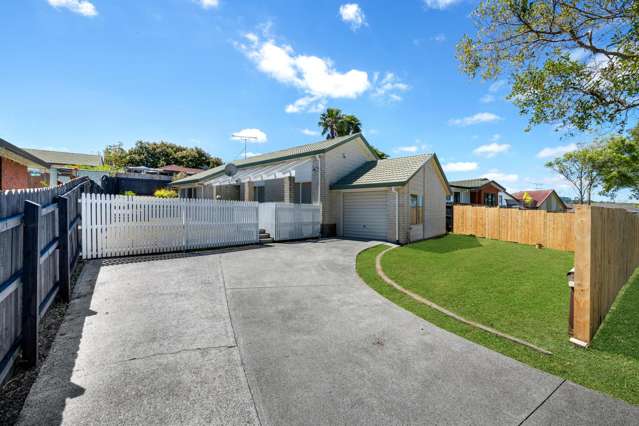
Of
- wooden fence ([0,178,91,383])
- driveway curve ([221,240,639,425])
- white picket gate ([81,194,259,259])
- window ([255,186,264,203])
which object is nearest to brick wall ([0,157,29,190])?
white picket gate ([81,194,259,259])

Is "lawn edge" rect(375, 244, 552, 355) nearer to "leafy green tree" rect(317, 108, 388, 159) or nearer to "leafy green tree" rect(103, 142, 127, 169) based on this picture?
"leafy green tree" rect(317, 108, 388, 159)

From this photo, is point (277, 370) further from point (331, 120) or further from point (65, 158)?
point (65, 158)

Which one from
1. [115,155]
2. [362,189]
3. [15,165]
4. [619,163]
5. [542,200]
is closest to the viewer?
[15,165]

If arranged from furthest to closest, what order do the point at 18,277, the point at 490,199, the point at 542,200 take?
the point at 542,200 → the point at 490,199 → the point at 18,277

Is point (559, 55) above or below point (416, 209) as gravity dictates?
above

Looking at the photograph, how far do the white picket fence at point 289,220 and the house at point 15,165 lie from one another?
30.7 ft

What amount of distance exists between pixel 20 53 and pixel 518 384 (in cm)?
1683

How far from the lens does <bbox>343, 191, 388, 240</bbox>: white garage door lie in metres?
15.3

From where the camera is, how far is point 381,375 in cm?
320

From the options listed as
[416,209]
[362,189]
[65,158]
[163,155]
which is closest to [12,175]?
[362,189]

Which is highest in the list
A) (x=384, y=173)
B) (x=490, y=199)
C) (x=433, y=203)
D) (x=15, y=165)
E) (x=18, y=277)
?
(x=15, y=165)

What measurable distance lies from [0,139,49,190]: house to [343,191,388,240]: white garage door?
1458 cm

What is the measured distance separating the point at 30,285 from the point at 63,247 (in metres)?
2.55

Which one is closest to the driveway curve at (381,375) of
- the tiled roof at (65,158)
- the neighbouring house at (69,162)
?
the neighbouring house at (69,162)
